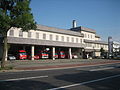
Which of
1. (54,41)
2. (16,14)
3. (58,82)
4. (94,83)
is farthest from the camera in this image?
(54,41)

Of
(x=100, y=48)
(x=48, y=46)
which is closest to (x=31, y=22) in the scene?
(x=48, y=46)

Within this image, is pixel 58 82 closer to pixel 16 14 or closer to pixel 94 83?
pixel 94 83

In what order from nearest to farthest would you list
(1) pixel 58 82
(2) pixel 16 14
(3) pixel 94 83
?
1. (3) pixel 94 83
2. (1) pixel 58 82
3. (2) pixel 16 14

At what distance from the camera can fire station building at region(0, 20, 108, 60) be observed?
41.9 metres

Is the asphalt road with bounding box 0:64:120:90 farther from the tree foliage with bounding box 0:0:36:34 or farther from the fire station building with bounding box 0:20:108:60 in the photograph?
the fire station building with bounding box 0:20:108:60

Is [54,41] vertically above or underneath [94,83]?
above

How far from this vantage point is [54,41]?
5025cm

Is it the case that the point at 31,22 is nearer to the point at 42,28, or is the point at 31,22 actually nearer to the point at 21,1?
the point at 21,1

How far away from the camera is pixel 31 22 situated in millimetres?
20047

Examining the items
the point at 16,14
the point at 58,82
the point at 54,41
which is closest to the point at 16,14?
the point at 16,14

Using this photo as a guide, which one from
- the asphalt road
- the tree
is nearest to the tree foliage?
the tree

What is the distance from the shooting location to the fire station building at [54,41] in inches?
1650

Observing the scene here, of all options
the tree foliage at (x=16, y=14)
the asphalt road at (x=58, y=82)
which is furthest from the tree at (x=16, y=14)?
the asphalt road at (x=58, y=82)

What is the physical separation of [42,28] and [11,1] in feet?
92.4
